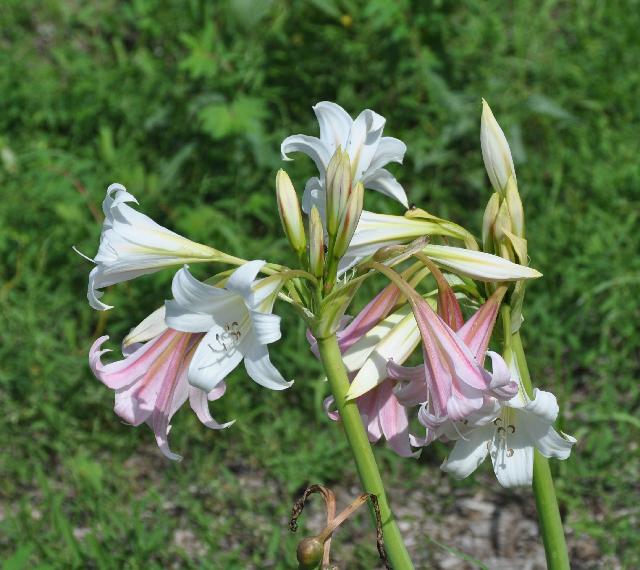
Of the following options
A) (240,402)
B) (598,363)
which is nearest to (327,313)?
(240,402)

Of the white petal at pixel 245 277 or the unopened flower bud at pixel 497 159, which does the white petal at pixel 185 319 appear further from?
the unopened flower bud at pixel 497 159

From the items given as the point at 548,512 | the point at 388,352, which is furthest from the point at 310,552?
the point at 548,512

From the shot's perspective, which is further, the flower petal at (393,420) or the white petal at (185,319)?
the flower petal at (393,420)

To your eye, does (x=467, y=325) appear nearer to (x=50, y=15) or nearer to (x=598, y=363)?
(x=598, y=363)

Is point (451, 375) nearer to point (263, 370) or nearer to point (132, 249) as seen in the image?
point (263, 370)

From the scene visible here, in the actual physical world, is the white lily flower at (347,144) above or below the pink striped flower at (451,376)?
above

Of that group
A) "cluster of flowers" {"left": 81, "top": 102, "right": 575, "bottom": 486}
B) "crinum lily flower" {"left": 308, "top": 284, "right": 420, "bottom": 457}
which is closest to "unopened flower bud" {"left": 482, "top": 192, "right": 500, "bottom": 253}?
"cluster of flowers" {"left": 81, "top": 102, "right": 575, "bottom": 486}

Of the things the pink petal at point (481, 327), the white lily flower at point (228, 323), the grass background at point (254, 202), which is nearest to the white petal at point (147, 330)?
the white lily flower at point (228, 323)
